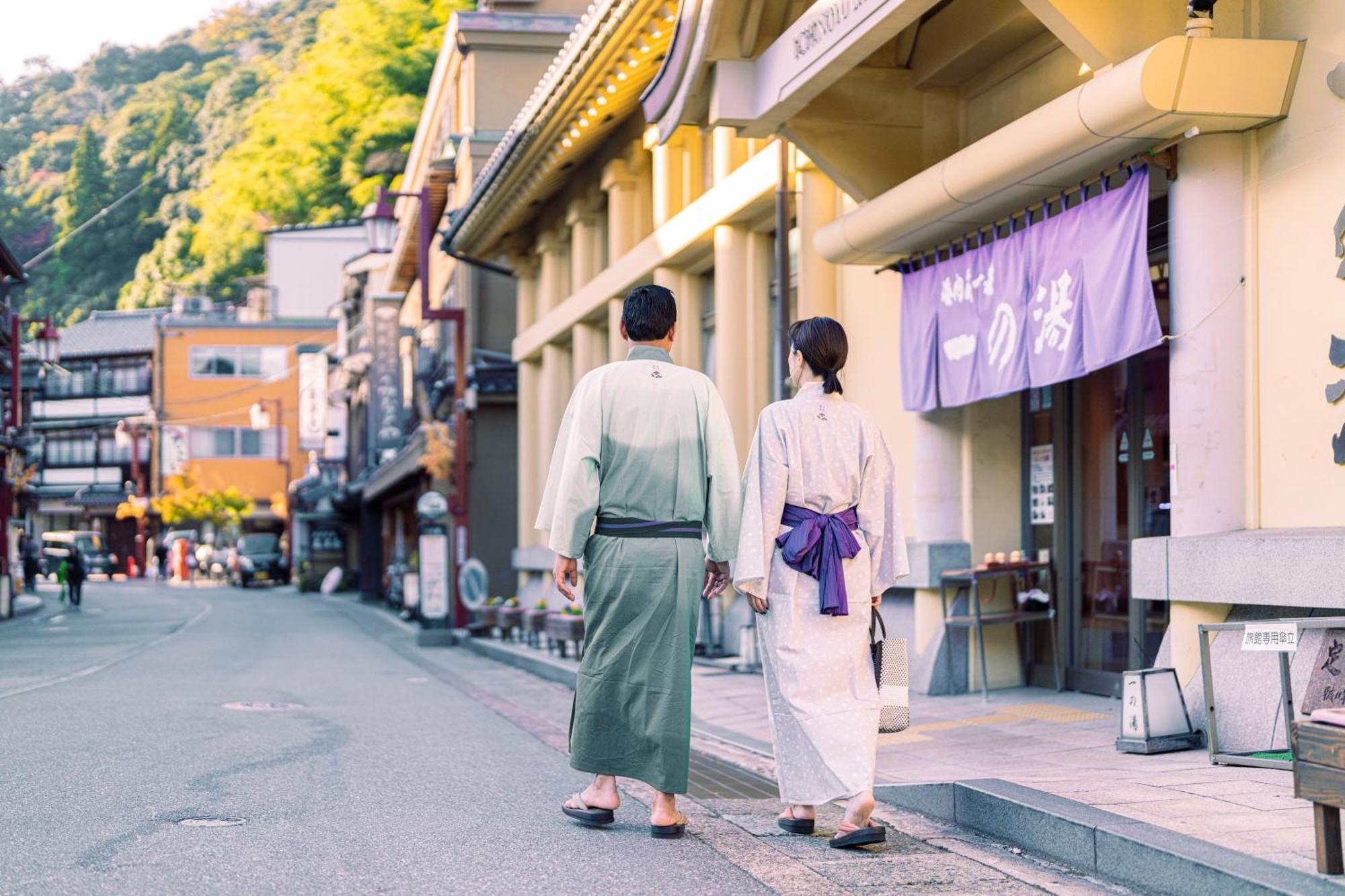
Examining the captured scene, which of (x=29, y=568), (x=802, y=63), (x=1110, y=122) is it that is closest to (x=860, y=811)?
(x=1110, y=122)

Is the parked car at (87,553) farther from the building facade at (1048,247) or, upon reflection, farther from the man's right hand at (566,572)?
the man's right hand at (566,572)

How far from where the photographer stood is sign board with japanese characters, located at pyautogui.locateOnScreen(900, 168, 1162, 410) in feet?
26.3

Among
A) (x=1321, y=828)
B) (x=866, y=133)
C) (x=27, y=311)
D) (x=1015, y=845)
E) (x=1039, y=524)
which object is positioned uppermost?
(x=27, y=311)

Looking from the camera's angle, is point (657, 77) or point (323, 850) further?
point (657, 77)

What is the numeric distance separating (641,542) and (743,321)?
9639mm

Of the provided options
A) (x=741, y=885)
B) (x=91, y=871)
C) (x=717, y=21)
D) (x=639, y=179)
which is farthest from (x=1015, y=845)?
(x=639, y=179)

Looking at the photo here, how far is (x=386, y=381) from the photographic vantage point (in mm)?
39000

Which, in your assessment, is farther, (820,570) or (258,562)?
(258,562)

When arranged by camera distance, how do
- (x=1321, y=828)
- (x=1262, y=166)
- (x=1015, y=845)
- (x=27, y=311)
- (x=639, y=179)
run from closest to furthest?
1. (x=1321, y=828)
2. (x=1015, y=845)
3. (x=1262, y=166)
4. (x=639, y=179)
5. (x=27, y=311)

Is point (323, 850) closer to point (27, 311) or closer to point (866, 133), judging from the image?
point (866, 133)

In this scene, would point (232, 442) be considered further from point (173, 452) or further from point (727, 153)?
point (727, 153)

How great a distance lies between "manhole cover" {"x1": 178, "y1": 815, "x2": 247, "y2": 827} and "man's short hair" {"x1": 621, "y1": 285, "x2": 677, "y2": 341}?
8.04 feet

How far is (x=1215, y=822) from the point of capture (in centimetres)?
528

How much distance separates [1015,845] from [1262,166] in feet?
12.1
